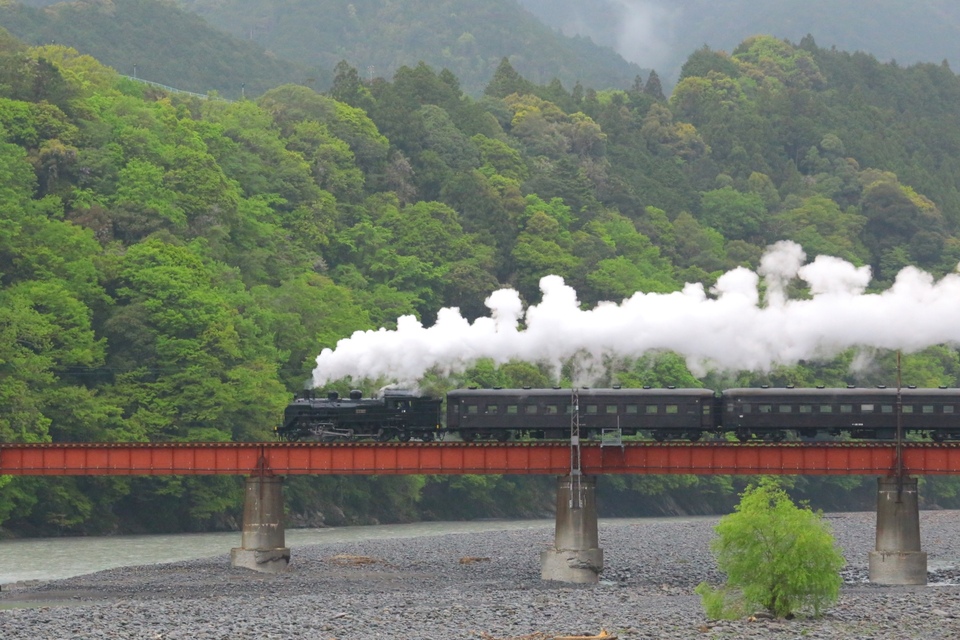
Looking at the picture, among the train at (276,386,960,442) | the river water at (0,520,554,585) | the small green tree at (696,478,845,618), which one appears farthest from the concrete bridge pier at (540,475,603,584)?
the river water at (0,520,554,585)

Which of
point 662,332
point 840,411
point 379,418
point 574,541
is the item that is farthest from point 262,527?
point 840,411

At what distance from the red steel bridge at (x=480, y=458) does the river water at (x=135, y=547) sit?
19.7 ft

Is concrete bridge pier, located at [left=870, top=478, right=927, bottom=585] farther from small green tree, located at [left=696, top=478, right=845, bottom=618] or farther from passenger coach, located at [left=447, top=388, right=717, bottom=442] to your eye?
small green tree, located at [left=696, top=478, right=845, bottom=618]

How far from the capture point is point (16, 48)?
602 feet

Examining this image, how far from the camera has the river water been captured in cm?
9494

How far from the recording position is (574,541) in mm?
86188

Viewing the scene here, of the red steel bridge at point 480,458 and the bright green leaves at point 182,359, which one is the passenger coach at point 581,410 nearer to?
the red steel bridge at point 480,458

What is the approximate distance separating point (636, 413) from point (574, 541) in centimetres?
907

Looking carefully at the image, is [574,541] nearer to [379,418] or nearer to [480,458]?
[480,458]

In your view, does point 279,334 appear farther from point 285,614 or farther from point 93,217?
point 285,614

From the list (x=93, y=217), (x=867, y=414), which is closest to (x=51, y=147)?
(x=93, y=217)

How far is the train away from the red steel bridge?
6.94 ft

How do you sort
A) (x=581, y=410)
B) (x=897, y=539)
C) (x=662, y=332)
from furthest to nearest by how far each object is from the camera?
(x=662, y=332) < (x=581, y=410) < (x=897, y=539)

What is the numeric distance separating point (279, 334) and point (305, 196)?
49298mm
